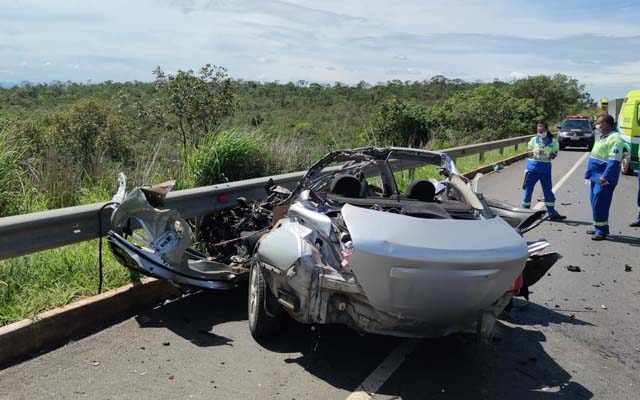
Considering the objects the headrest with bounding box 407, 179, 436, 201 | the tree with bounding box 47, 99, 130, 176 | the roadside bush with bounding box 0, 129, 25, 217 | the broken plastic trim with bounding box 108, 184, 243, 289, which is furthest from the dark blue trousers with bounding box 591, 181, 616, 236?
the tree with bounding box 47, 99, 130, 176

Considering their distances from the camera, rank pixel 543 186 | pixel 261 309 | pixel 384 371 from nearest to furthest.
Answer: pixel 384 371 < pixel 261 309 < pixel 543 186

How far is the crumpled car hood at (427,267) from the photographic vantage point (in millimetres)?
3430

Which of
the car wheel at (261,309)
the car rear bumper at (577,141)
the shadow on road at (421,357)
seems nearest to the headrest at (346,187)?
the car wheel at (261,309)

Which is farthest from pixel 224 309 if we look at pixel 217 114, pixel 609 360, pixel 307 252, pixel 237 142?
pixel 217 114

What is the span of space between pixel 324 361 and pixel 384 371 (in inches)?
17.8

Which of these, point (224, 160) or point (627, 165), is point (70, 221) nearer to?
point (224, 160)

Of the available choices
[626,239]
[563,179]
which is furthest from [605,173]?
[563,179]

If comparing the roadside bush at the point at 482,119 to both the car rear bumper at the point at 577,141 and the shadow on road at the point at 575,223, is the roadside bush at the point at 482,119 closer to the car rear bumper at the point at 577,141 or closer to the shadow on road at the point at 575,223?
the car rear bumper at the point at 577,141

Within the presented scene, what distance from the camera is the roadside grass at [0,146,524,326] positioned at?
4348 millimetres

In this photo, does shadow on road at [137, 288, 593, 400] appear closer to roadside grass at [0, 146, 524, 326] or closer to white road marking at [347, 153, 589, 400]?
white road marking at [347, 153, 589, 400]

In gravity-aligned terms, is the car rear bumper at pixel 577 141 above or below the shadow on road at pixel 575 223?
above

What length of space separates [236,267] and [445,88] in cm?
9249

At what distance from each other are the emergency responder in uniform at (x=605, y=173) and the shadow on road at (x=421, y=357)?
428cm

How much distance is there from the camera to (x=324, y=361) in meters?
4.17
